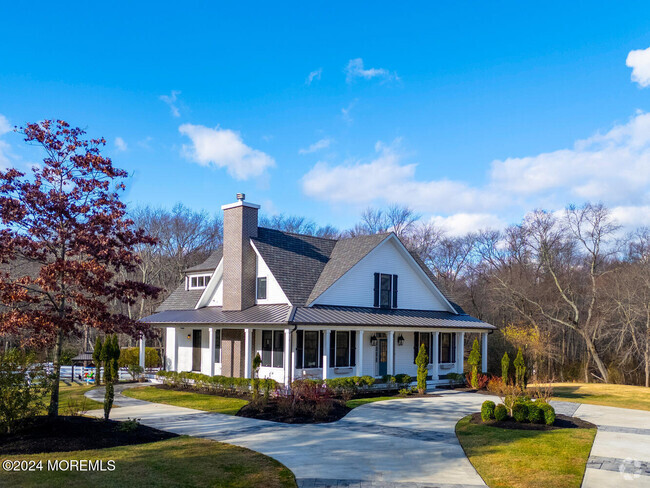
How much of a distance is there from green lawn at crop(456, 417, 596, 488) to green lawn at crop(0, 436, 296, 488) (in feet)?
12.3

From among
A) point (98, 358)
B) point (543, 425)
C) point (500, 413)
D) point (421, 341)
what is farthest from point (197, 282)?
point (543, 425)

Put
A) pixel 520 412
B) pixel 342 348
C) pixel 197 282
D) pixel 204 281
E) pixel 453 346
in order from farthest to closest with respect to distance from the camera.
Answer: pixel 197 282 → pixel 204 281 → pixel 453 346 → pixel 342 348 → pixel 520 412

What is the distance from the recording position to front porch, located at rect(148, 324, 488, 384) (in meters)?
21.8

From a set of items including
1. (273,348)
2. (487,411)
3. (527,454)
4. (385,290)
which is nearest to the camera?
(527,454)

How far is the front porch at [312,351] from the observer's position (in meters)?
21.8

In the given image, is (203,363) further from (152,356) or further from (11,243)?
(11,243)

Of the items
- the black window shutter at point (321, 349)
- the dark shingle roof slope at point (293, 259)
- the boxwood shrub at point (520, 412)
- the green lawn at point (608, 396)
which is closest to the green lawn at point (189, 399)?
the black window shutter at point (321, 349)

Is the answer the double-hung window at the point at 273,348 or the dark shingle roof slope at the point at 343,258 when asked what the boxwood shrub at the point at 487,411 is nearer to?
the double-hung window at the point at 273,348

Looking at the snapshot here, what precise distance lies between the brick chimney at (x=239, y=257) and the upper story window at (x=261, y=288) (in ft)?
0.82

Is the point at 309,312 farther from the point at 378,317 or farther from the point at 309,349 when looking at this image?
the point at 378,317

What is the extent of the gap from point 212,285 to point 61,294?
44.3 feet

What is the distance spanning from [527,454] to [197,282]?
21282 millimetres

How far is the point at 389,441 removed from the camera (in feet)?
40.6

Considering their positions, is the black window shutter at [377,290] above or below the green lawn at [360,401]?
above
